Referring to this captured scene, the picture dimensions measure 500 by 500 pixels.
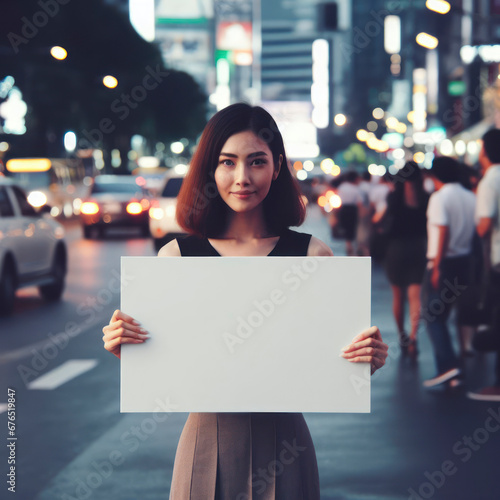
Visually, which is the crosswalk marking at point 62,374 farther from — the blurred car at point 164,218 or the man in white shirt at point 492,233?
the blurred car at point 164,218

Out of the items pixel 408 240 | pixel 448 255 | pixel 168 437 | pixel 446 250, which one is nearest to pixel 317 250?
pixel 168 437

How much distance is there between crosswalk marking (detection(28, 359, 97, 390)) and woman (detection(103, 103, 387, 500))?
5990 millimetres

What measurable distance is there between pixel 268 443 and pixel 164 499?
8.89ft

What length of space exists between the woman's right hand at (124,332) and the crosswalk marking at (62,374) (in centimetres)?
→ 614

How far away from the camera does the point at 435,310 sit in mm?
8508

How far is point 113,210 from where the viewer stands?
97.6ft

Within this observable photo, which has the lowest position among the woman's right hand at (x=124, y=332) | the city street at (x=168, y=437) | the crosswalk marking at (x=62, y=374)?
the crosswalk marking at (x=62, y=374)

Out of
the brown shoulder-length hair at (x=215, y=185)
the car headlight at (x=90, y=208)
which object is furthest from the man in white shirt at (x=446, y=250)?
the car headlight at (x=90, y=208)

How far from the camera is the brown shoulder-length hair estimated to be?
281cm

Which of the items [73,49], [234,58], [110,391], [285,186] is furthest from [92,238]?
[234,58]

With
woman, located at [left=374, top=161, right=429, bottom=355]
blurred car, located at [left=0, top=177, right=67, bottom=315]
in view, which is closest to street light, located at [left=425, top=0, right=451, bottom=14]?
blurred car, located at [left=0, top=177, right=67, bottom=315]

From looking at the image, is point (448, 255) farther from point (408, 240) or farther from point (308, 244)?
point (308, 244)

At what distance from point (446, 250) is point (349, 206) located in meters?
14.5

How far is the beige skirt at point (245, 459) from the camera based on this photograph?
9.02 feet
